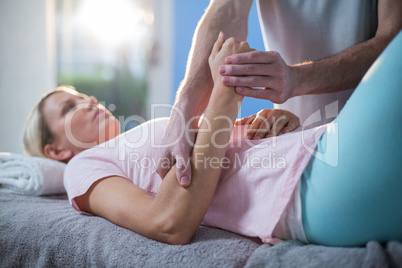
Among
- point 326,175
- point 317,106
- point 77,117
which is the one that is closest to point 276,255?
point 326,175

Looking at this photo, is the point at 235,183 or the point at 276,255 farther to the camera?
the point at 235,183

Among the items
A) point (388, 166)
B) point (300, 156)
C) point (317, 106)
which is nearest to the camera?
point (388, 166)

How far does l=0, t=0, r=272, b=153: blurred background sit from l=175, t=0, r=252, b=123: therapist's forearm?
2.38ft

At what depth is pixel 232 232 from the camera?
3.13 feet

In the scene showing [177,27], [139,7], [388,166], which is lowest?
[388,166]

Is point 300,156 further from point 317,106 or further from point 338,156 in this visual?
point 317,106

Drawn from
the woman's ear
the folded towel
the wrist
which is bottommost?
the folded towel

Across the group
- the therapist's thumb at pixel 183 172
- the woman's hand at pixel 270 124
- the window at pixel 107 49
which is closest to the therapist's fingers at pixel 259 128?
the woman's hand at pixel 270 124

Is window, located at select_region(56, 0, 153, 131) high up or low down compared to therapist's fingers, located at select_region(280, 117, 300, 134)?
up

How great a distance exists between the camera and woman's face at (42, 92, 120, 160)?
151 centimetres

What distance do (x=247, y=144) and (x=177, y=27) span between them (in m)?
2.43

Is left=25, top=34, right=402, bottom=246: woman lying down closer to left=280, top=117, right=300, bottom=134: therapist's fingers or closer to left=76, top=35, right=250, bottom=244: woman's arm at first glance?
left=76, top=35, right=250, bottom=244: woman's arm

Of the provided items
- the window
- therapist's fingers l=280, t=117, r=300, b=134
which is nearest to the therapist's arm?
therapist's fingers l=280, t=117, r=300, b=134

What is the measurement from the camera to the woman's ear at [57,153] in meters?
1.56
